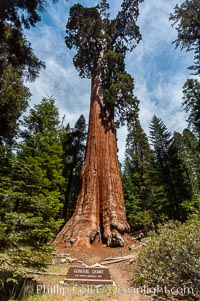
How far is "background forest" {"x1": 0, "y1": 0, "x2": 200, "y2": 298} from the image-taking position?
4.30 meters

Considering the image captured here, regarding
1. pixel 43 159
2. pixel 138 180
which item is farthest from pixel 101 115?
pixel 138 180

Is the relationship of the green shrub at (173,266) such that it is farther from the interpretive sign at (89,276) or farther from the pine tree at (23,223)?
the pine tree at (23,223)

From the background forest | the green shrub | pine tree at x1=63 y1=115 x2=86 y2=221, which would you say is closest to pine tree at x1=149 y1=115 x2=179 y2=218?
the background forest

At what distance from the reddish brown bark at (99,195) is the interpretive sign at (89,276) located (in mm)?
3360

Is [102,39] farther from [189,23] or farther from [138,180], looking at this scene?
[138,180]

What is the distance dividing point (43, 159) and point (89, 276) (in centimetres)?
800

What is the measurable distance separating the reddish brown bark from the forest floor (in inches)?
23.1

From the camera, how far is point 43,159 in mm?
11797

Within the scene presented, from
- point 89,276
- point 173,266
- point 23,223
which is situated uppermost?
point 23,223

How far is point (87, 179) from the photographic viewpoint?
1042 centimetres

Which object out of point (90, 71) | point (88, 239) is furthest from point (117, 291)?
point (90, 71)

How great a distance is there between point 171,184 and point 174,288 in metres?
15.2

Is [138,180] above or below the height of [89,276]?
above

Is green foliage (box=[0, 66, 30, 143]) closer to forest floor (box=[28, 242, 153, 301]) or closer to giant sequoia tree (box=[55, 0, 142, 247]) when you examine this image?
giant sequoia tree (box=[55, 0, 142, 247])
